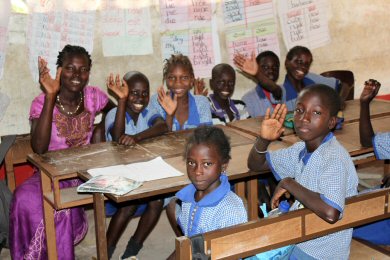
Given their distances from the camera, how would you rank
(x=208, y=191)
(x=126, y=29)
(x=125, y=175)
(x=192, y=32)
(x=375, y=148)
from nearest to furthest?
(x=208, y=191)
(x=125, y=175)
(x=375, y=148)
(x=126, y=29)
(x=192, y=32)

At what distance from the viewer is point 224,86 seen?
4562 millimetres

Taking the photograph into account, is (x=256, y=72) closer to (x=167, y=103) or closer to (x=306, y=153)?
(x=167, y=103)

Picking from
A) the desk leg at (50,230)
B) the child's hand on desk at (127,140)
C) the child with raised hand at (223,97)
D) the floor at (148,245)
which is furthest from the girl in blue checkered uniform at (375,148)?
the desk leg at (50,230)

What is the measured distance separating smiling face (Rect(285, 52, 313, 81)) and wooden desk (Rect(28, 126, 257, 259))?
3.73 feet

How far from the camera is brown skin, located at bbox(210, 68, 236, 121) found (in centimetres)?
455

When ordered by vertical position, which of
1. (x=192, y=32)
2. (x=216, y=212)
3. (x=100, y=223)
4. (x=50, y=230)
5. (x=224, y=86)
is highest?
(x=192, y=32)

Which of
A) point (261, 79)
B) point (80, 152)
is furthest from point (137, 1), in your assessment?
point (80, 152)

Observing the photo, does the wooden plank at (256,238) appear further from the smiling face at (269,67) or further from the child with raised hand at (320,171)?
the smiling face at (269,67)

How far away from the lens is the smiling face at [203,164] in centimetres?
254

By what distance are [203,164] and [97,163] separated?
3.16ft

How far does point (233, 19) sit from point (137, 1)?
3.29 feet

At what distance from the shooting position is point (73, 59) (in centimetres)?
394

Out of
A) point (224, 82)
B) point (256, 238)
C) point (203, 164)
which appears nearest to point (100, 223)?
point (203, 164)

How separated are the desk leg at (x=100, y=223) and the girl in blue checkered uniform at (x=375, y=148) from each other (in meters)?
1.27
